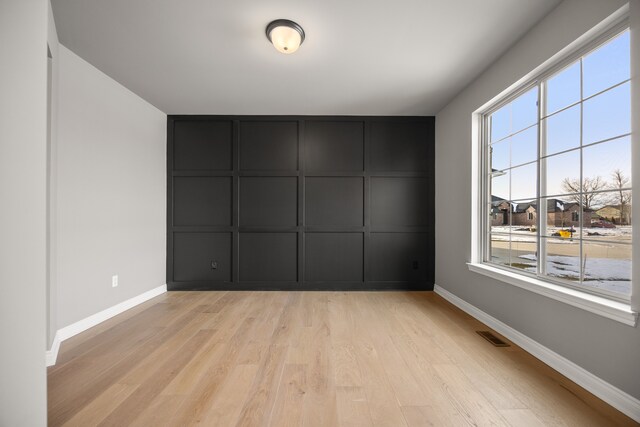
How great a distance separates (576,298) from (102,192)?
4.14m

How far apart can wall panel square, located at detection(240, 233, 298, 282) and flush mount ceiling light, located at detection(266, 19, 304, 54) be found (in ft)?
8.07

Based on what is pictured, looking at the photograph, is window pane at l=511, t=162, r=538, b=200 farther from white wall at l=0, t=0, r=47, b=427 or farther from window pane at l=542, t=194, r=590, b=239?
white wall at l=0, t=0, r=47, b=427

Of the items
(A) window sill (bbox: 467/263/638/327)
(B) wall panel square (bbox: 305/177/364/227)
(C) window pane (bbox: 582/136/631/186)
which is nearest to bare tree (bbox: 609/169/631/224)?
(C) window pane (bbox: 582/136/631/186)

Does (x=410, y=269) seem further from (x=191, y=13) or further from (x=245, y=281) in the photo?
(x=191, y=13)

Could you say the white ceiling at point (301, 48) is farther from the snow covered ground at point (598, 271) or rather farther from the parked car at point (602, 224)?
the snow covered ground at point (598, 271)

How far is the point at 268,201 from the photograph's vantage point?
4051mm

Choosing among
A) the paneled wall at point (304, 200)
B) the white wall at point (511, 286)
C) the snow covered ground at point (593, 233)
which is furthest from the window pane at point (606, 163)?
the paneled wall at point (304, 200)

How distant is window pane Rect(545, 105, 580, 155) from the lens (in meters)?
1.92

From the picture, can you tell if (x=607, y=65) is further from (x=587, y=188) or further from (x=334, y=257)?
(x=334, y=257)

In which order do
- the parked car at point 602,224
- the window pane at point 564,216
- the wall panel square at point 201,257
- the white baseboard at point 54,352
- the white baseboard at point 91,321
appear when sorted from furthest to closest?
the wall panel square at point 201,257, the white baseboard at point 91,321, the white baseboard at point 54,352, the window pane at point 564,216, the parked car at point 602,224

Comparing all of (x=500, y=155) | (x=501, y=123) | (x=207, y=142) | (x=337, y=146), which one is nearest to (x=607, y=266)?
(x=500, y=155)

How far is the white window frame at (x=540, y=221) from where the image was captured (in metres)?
1.59

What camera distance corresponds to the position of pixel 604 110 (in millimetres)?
1723

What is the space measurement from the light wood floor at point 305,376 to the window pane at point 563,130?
5.27ft
